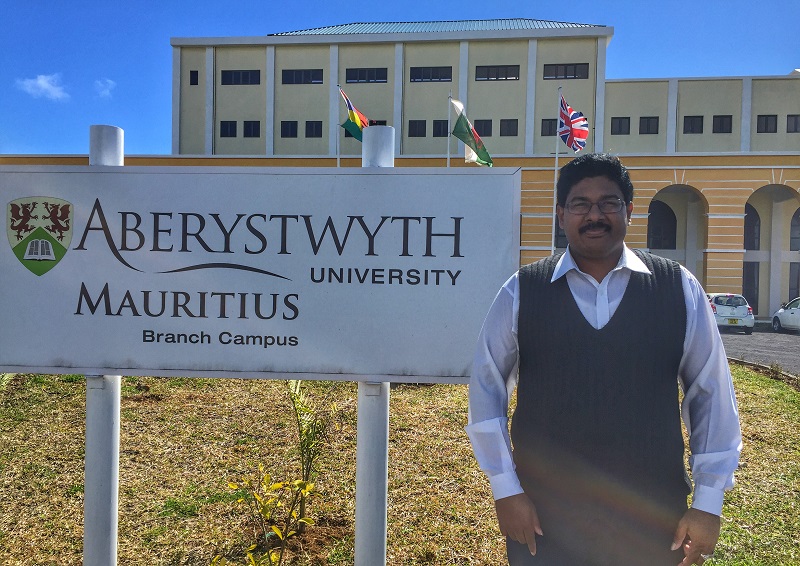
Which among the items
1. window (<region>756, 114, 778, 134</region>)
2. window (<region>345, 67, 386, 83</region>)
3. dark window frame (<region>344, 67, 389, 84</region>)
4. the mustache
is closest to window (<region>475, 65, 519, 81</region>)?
dark window frame (<region>344, 67, 389, 84</region>)

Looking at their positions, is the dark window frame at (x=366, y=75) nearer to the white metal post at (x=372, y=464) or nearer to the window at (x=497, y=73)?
the window at (x=497, y=73)

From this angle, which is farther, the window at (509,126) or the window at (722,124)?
the window at (509,126)

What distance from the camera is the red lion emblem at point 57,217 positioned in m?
2.50

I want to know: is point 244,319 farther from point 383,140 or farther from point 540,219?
point 540,219

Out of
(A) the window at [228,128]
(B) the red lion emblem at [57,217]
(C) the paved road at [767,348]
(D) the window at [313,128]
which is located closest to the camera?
(B) the red lion emblem at [57,217]

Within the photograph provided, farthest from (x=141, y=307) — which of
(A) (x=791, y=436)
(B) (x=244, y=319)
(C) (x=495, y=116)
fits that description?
(C) (x=495, y=116)

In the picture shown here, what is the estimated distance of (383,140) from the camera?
2426mm

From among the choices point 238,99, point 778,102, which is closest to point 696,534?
point 778,102

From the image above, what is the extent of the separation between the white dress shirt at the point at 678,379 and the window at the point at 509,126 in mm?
25903

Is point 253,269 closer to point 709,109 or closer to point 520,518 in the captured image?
point 520,518

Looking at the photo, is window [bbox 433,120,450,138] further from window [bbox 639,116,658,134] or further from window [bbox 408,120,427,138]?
window [bbox 639,116,658,134]

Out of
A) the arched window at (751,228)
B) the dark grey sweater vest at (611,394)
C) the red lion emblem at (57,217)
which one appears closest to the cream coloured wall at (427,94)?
the arched window at (751,228)

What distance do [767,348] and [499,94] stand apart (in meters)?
17.4

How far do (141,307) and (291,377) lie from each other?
795 millimetres
